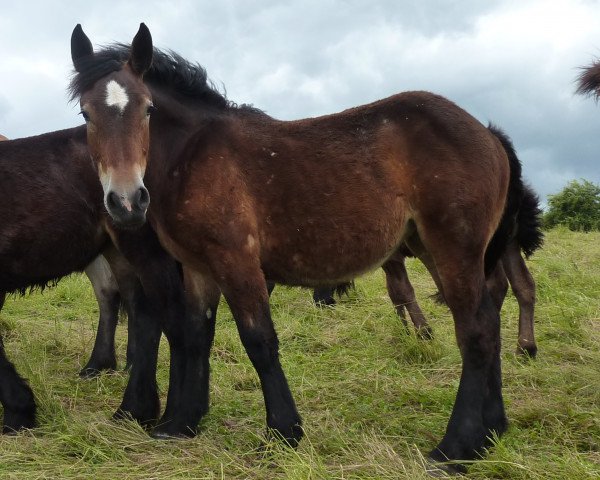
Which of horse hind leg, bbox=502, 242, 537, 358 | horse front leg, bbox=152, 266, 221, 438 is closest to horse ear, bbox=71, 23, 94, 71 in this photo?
horse front leg, bbox=152, 266, 221, 438

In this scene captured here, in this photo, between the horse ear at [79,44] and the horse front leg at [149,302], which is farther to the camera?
the horse front leg at [149,302]

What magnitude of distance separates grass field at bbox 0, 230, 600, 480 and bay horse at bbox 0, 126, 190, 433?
0.27 meters

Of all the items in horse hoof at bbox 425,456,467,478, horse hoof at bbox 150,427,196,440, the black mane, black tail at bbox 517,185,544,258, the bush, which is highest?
the bush

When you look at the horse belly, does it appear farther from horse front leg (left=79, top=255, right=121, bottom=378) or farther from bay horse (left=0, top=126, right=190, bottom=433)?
horse front leg (left=79, top=255, right=121, bottom=378)

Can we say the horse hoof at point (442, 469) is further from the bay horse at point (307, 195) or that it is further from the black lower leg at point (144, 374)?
the black lower leg at point (144, 374)

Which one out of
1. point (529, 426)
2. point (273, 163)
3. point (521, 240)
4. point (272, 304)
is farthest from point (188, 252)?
point (272, 304)

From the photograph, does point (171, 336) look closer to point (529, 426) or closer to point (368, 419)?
point (368, 419)

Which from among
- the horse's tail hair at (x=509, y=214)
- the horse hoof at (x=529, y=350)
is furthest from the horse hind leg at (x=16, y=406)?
the horse hoof at (x=529, y=350)

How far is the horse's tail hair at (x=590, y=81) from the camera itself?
5.14 meters

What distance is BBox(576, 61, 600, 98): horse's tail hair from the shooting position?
5.14m

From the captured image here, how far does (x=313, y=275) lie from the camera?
156 inches

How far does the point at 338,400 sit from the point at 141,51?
2.73 meters

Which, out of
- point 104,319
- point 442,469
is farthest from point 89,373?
point 442,469

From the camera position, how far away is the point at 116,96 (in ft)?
12.0
